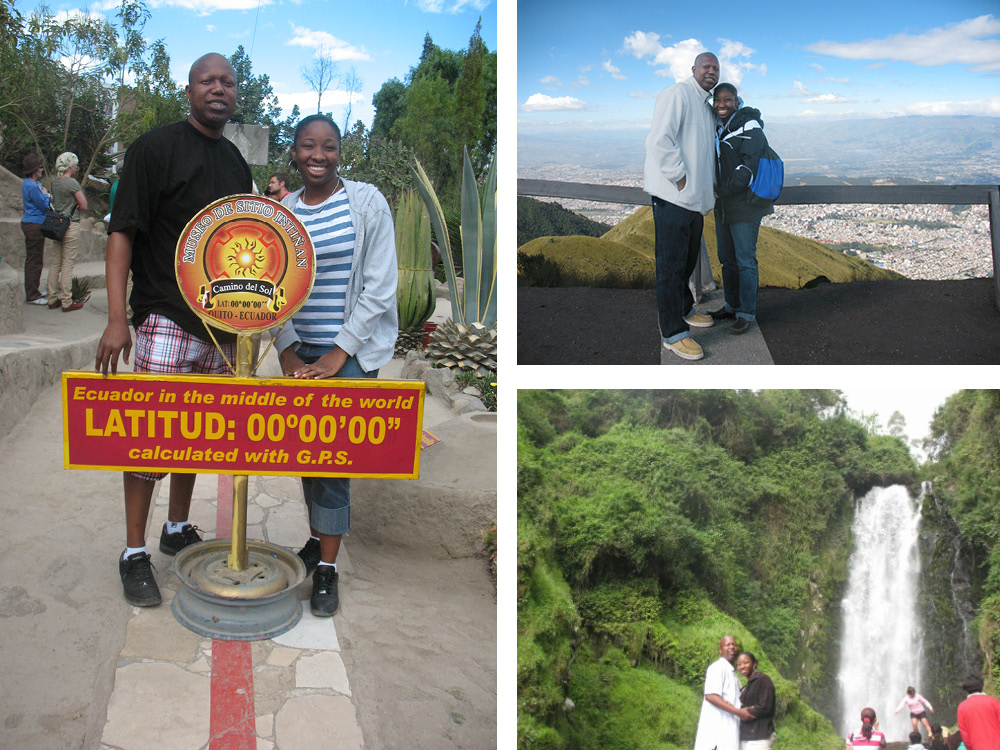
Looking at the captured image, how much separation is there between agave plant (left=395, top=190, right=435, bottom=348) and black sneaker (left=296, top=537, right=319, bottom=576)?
353cm

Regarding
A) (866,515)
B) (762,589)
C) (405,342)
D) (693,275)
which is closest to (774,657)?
(762,589)

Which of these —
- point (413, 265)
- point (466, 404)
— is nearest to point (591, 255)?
point (466, 404)

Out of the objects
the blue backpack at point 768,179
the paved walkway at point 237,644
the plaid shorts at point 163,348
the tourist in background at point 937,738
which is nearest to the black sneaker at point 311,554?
the paved walkway at point 237,644

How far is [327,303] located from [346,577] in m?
1.20

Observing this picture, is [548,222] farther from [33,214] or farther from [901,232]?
[33,214]

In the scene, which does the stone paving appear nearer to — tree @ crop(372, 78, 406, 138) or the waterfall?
the waterfall

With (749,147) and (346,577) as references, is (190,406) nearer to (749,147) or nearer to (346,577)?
(346,577)

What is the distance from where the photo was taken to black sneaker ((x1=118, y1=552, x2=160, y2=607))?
294 centimetres

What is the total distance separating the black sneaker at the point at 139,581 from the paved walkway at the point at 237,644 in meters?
0.04

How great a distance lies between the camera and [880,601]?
3.09 metres

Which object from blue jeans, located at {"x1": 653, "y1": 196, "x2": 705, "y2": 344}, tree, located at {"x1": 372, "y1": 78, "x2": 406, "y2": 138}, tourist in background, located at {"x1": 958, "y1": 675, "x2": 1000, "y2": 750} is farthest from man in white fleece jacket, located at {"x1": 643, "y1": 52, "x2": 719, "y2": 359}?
tree, located at {"x1": 372, "y1": 78, "x2": 406, "y2": 138}

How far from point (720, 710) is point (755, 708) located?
12 cm

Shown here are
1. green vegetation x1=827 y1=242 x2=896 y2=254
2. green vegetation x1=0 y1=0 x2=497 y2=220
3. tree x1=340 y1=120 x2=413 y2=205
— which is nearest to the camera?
green vegetation x1=827 y1=242 x2=896 y2=254

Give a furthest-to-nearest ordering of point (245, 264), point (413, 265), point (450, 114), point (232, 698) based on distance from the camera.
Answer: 1. point (450, 114)
2. point (413, 265)
3. point (245, 264)
4. point (232, 698)
